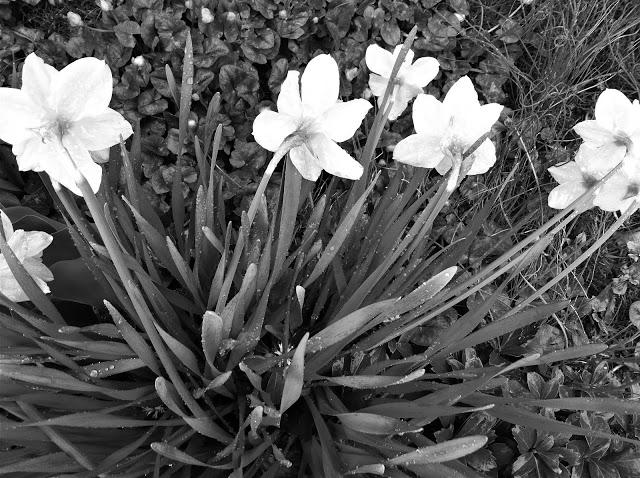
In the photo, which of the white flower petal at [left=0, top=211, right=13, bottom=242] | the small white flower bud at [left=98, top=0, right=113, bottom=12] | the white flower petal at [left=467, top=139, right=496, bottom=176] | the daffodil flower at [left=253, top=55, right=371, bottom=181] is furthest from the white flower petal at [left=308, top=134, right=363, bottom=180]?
the small white flower bud at [left=98, top=0, right=113, bottom=12]

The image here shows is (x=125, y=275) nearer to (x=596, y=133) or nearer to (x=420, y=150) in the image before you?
(x=420, y=150)

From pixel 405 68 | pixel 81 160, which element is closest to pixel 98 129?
pixel 81 160

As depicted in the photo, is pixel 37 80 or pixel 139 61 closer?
pixel 37 80

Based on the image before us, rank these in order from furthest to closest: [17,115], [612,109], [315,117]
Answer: [612,109]
[315,117]
[17,115]

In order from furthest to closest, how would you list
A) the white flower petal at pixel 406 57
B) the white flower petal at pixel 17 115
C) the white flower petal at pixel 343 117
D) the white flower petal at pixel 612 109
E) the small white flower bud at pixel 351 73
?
the small white flower bud at pixel 351 73, the white flower petal at pixel 406 57, the white flower petal at pixel 612 109, the white flower petal at pixel 343 117, the white flower petal at pixel 17 115

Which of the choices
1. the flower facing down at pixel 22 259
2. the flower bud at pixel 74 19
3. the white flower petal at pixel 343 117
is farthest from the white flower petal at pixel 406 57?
the flower bud at pixel 74 19

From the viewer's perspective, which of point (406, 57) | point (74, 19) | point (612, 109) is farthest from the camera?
point (74, 19)

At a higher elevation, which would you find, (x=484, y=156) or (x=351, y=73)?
(x=484, y=156)

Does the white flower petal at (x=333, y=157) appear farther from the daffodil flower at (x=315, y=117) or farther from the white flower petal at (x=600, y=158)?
the white flower petal at (x=600, y=158)
